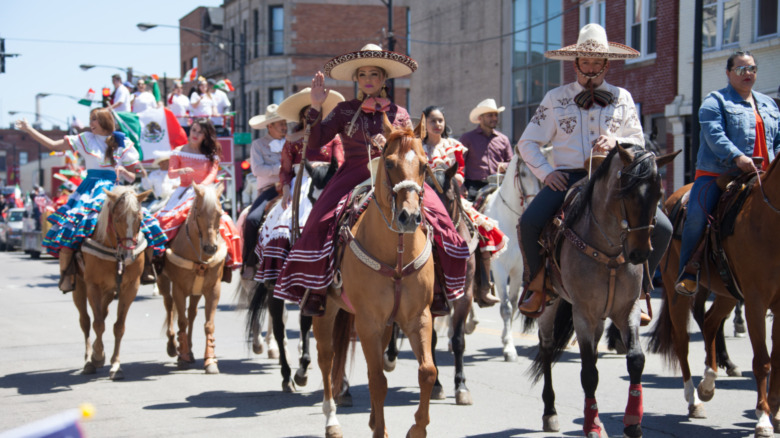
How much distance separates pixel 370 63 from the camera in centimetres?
748

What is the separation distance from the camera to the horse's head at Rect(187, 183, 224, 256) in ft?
32.8

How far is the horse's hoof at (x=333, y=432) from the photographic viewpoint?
6762mm

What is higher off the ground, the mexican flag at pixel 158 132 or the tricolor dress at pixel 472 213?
the mexican flag at pixel 158 132

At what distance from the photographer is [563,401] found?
820cm

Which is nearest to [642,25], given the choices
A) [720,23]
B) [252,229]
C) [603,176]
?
[720,23]

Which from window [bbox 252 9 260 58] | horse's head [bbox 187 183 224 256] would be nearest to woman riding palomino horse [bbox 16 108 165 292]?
horse's head [bbox 187 183 224 256]

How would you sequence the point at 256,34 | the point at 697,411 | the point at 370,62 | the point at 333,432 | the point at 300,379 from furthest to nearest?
the point at 256,34 < the point at 300,379 < the point at 370,62 < the point at 697,411 < the point at 333,432

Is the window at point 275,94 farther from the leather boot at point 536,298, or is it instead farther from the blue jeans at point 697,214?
the leather boot at point 536,298

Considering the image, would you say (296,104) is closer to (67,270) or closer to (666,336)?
(67,270)

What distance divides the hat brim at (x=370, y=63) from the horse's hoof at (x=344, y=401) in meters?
2.86

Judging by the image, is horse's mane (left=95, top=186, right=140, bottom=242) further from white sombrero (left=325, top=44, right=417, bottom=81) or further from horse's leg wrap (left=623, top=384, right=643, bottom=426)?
horse's leg wrap (left=623, top=384, right=643, bottom=426)

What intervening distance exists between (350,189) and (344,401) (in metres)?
2.08

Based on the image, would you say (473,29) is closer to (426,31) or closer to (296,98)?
(426,31)

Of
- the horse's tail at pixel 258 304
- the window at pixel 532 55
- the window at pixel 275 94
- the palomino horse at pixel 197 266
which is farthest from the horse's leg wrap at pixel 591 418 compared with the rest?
the window at pixel 275 94
